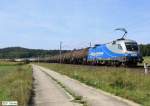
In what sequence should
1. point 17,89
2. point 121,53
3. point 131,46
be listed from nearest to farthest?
point 17,89
point 131,46
point 121,53

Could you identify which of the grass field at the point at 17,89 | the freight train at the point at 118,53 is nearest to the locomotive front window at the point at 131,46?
the freight train at the point at 118,53

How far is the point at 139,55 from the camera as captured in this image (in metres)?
44.1

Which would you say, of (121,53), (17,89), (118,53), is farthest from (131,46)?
(17,89)

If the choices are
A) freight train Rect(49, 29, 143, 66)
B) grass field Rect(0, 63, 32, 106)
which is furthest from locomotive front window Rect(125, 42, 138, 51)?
grass field Rect(0, 63, 32, 106)

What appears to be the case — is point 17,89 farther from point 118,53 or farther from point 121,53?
point 118,53

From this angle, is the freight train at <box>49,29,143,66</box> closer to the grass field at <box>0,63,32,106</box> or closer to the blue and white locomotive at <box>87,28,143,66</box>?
the blue and white locomotive at <box>87,28,143,66</box>

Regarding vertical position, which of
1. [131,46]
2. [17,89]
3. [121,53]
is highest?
[131,46]

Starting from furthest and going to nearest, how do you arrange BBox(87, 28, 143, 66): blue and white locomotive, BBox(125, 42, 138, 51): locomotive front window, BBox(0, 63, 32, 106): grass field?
BBox(125, 42, 138, 51): locomotive front window
BBox(87, 28, 143, 66): blue and white locomotive
BBox(0, 63, 32, 106): grass field

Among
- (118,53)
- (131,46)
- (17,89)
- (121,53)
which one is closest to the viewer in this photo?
(17,89)

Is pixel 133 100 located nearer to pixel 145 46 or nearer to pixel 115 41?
pixel 115 41

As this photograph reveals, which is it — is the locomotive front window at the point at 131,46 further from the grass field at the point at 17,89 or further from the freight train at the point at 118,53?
the grass field at the point at 17,89

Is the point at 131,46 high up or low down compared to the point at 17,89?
up

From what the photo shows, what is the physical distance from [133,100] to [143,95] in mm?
1216

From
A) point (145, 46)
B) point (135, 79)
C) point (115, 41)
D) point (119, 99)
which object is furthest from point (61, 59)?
point (119, 99)
